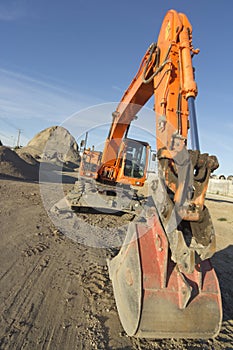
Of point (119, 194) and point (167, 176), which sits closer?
point (167, 176)

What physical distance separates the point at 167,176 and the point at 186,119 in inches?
46.4

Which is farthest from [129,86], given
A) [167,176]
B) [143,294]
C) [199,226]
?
[143,294]

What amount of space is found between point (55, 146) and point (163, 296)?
158 feet

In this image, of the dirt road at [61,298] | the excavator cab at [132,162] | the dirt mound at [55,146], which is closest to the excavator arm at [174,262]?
the dirt road at [61,298]

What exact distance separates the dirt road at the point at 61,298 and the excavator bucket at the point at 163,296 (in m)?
0.29

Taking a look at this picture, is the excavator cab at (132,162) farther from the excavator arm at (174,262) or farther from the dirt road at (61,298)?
the excavator arm at (174,262)

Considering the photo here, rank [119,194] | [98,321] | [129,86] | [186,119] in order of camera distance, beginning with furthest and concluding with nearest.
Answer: [119,194] < [129,86] < [186,119] < [98,321]

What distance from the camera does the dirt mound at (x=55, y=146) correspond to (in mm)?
40694

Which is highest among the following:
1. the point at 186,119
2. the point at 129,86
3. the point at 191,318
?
the point at 129,86

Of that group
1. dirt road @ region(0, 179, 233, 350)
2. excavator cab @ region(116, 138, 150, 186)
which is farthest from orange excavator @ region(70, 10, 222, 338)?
excavator cab @ region(116, 138, 150, 186)

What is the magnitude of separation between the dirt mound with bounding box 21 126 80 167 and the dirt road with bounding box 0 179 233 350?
34439mm

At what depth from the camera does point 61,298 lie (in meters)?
2.98

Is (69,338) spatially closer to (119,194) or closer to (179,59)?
(179,59)

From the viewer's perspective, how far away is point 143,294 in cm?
220
